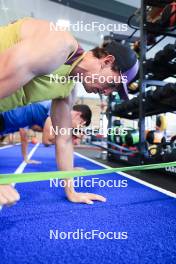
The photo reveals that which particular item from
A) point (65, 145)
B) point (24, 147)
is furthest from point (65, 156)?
point (24, 147)

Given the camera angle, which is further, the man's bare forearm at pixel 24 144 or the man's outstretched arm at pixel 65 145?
the man's bare forearm at pixel 24 144

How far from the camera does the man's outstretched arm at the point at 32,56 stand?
41.2 inches

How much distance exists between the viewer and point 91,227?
135 cm

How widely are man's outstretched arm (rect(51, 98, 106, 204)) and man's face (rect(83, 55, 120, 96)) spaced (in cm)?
24

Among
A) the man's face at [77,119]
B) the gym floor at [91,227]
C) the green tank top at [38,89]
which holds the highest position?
the green tank top at [38,89]

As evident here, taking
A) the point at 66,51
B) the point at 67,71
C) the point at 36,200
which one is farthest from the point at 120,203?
the point at 66,51

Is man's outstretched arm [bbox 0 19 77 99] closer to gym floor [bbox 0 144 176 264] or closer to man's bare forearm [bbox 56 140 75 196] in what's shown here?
gym floor [bbox 0 144 176 264]

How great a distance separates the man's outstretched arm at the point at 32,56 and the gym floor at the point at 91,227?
1.95ft

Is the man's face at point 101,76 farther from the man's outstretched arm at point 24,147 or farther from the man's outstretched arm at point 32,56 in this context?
the man's outstretched arm at point 24,147

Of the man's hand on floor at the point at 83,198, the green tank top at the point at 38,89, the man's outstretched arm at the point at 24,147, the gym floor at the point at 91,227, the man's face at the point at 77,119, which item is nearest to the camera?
the gym floor at the point at 91,227

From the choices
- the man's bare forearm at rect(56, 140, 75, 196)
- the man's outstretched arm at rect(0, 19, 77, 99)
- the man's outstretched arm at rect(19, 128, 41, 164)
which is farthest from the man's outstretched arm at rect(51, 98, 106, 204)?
the man's outstretched arm at rect(19, 128, 41, 164)

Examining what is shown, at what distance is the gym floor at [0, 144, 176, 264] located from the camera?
1047 mm

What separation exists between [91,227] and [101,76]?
78 cm

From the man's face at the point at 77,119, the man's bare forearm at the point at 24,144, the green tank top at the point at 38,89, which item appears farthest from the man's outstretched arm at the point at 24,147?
the green tank top at the point at 38,89
